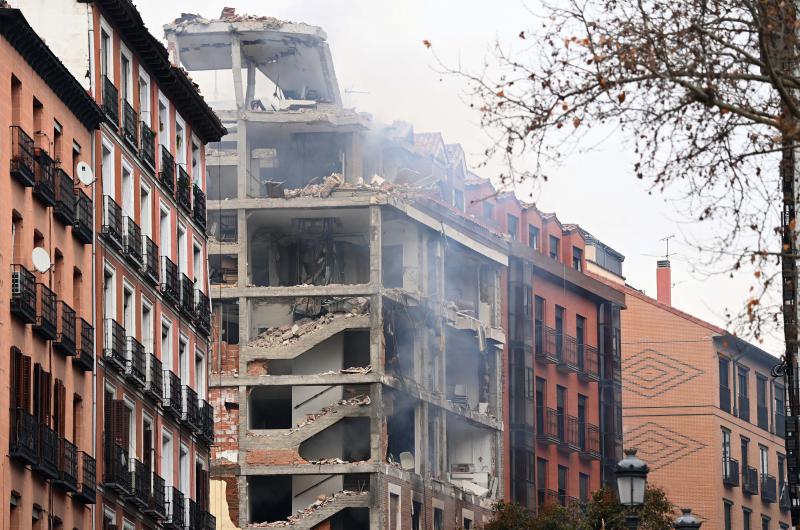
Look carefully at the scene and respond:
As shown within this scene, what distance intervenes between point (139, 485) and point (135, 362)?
3.40 m

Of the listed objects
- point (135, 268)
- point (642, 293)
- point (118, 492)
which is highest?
point (642, 293)

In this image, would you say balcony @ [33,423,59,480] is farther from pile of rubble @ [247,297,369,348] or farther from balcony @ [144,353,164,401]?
pile of rubble @ [247,297,369,348]

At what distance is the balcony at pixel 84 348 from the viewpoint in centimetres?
6047

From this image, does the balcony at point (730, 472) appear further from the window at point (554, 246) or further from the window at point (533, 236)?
the window at point (533, 236)

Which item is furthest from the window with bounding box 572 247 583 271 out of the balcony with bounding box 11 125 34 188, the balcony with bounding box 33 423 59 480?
the balcony with bounding box 11 125 34 188

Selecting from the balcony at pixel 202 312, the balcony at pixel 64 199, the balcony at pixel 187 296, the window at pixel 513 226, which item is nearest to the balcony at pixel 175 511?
the balcony at pixel 187 296

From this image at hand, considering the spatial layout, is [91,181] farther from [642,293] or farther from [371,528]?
[642,293]

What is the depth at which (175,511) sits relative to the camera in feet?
232

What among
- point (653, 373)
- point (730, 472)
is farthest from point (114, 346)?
point (653, 373)

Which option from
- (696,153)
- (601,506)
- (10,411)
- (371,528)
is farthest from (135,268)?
(696,153)

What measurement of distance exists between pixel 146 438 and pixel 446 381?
3595 cm

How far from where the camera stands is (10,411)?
54.2m

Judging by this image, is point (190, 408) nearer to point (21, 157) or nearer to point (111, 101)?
point (111, 101)

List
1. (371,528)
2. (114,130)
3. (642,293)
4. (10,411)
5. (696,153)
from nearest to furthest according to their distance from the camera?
1. (696,153)
2. (10,411)
3. (114,130)
4. (371,528)
5. (642,293)
